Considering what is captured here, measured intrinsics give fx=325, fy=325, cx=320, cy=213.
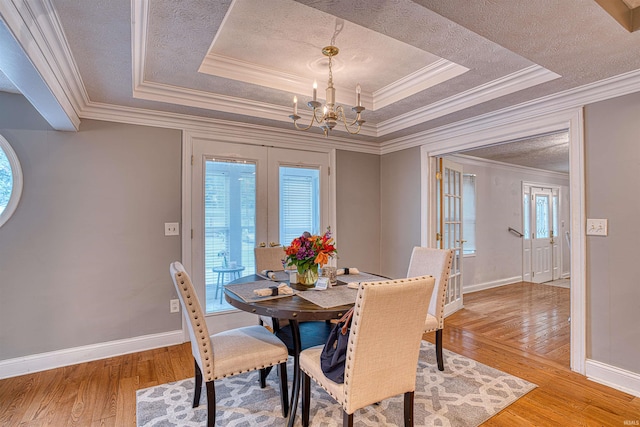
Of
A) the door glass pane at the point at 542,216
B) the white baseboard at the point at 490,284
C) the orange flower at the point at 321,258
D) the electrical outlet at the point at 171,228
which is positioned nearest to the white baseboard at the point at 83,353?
the electrical outlet at the point at 171,228

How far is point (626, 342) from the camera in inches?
91.0

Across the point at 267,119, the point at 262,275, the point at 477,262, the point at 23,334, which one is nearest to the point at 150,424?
the point at 262,275

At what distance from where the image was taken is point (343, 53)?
2371 millimetres

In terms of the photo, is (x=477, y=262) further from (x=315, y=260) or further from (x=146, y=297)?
(x=146, y=297)

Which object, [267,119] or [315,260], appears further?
[267,119]

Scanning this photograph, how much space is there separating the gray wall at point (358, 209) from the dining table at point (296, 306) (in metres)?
1.60

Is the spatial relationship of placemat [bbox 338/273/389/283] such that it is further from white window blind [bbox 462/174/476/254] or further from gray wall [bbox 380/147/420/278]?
white window blind [bbox 462/174/476/254]

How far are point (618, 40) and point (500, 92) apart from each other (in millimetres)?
841

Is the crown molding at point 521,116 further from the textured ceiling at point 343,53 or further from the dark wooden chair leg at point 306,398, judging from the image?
the dark wooden chair leg at point 306,398

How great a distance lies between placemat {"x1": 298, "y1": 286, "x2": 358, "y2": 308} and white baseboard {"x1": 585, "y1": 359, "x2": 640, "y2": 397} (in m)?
1.96

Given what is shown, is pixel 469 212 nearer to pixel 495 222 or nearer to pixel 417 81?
pixel 495 222

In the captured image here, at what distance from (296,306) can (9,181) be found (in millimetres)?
2573

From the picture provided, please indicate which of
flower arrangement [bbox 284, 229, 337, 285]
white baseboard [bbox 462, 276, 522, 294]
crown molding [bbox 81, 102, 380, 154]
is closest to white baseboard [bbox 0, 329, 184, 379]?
flower arrangement [bbox 284, 229, 337, 285]

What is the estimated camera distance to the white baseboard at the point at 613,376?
226 centimetres
